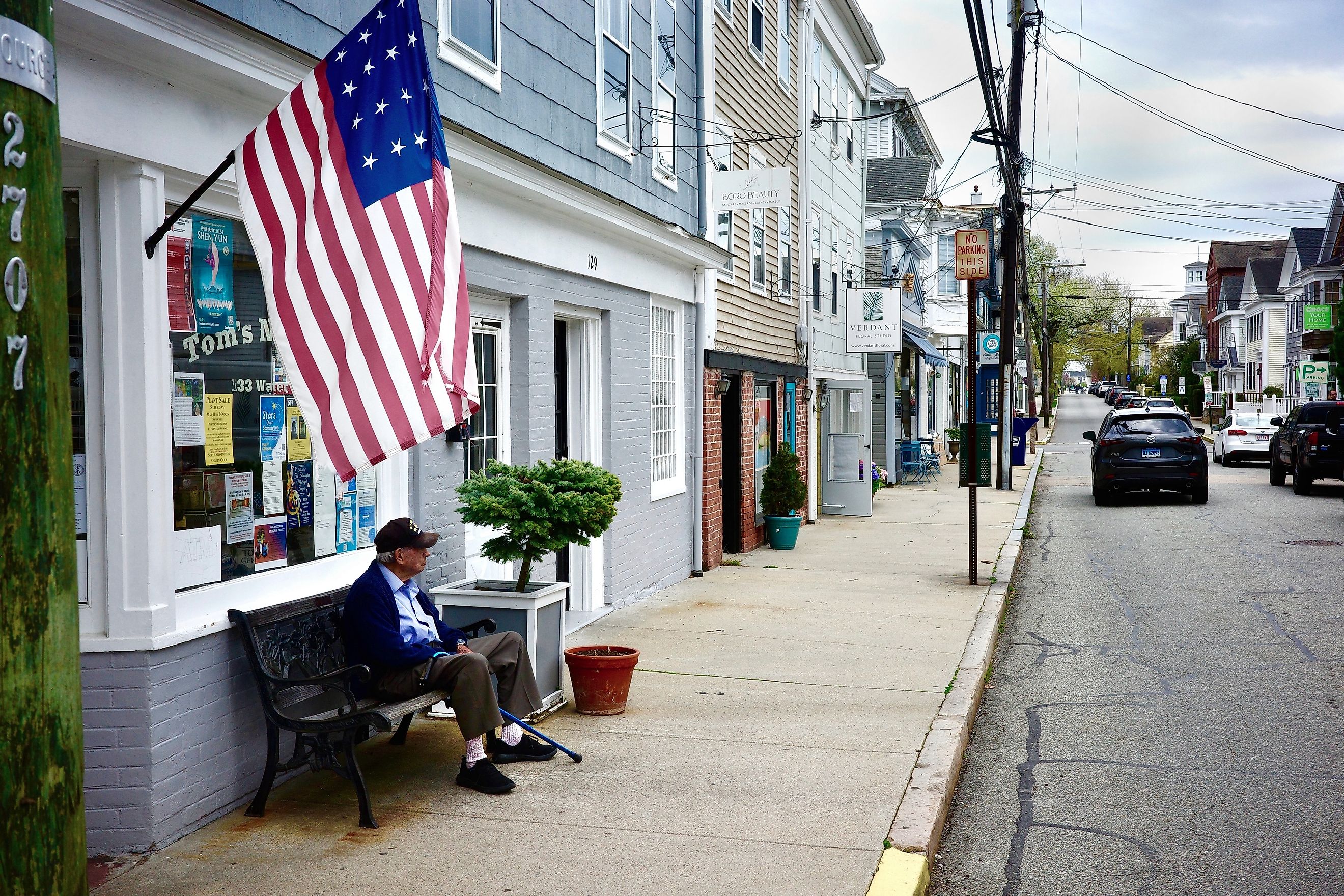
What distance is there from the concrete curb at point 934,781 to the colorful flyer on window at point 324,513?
3.22 meters

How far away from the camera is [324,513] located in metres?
6.35

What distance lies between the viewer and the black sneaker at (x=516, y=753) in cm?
618

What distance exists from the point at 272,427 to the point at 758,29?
39.4 ft

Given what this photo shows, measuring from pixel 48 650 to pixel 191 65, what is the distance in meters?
3.65

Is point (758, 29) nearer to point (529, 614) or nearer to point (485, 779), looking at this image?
point (529, 614)

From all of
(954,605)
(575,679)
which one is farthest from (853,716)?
(954,605)

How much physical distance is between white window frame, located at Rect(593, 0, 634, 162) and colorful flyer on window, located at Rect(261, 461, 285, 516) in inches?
204

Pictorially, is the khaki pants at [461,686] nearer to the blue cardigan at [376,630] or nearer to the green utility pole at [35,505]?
the blue cardigan at [376,630]

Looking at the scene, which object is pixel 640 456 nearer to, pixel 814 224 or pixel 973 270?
pixel 973 270

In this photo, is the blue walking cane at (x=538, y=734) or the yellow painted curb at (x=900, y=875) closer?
the yellow painted curb at (x=900, y=875)

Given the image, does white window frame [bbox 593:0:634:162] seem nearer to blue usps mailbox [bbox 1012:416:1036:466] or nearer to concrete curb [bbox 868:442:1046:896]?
concrete curb [bbox 868:442:1046:896]

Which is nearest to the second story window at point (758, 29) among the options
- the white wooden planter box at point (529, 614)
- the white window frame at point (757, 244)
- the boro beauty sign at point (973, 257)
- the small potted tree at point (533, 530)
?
the white window frame at point (757, 244)

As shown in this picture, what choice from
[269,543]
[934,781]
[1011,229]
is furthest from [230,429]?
[1011,229]

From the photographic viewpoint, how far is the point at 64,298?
2.19 metres
